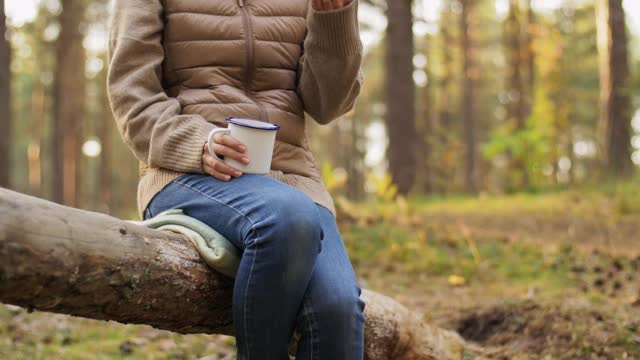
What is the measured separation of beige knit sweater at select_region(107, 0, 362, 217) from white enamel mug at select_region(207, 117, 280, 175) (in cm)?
15

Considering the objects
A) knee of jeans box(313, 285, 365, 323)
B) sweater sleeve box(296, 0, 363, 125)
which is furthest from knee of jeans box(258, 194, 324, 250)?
sweater sleeve box(296, 0, 363, 125)

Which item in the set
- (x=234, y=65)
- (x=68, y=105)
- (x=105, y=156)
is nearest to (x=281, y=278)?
(x=234, y=65)

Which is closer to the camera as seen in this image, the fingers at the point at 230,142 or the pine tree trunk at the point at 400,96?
the fingers at the point at 230,142

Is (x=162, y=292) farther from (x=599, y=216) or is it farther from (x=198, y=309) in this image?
(x=599, y=216)

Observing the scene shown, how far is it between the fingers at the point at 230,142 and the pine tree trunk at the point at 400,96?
8636mm

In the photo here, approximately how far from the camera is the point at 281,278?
2184 millimetres

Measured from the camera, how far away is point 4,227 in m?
1.82

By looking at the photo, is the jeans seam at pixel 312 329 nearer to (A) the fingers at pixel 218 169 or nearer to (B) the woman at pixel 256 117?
(B) the woman at pixel 256 117

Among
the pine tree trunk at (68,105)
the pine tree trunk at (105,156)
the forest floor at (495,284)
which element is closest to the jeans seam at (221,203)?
the forest floor at (495,284)

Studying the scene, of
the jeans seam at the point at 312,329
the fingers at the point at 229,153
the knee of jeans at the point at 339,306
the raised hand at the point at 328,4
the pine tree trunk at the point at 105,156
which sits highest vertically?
the raised hand at the point at 328,4

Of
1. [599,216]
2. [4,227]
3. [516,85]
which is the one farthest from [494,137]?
[4,227]

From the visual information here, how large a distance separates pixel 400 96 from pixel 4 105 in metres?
6.08

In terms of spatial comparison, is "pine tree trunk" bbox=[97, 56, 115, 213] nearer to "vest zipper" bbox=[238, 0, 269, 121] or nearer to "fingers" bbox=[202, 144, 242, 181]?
"vest zipper" bbox=[238, 0, 269, 121]

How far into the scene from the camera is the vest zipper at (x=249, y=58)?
9.07ft
